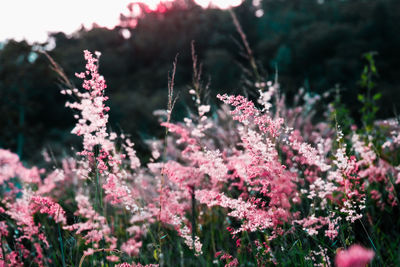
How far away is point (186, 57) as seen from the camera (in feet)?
74.2

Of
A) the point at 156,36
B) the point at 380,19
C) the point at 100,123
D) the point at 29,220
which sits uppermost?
the point at 156,36

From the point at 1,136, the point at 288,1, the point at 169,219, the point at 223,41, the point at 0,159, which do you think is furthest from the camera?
the point at 288,1

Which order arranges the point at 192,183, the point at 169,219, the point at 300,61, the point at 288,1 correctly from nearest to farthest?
1. the point at 192,183
2. the point at 169,219
3. the point at 300,61
4. the point at 288,1

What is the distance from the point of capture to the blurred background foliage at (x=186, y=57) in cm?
1584

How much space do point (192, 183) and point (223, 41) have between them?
22.5 m

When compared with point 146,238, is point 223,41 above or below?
above

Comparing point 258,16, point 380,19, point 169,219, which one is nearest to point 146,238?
point 169,219

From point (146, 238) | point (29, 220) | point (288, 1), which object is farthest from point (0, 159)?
point (288, 1)

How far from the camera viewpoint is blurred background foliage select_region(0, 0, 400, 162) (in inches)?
624

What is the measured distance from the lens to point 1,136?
15.2m

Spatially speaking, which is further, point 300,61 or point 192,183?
point 300,61

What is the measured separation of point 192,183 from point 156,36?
2450 cm

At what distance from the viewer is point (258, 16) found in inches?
989

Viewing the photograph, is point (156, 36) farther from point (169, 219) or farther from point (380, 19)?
point (169, 219)
